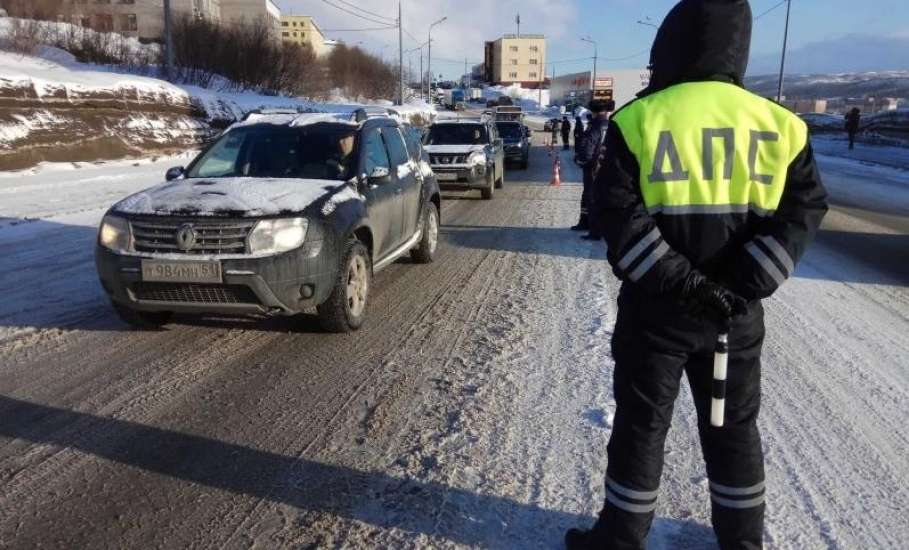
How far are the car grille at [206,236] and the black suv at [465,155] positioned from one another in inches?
377

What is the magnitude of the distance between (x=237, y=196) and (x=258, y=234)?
485 mm

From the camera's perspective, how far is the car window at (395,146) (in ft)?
23.2

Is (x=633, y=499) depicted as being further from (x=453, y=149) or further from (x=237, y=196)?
(x=453, y=149)

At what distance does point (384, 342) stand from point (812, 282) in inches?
189

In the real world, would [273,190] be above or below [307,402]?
above

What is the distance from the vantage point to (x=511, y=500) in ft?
10.0

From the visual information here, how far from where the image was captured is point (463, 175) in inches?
552

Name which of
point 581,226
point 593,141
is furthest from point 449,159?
point 593,141

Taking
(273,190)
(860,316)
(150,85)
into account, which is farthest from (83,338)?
(150,85)

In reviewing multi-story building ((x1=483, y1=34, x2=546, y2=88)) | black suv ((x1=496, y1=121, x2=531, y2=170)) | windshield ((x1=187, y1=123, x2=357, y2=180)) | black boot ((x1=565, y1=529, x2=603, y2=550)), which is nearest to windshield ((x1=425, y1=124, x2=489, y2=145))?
black suv ((x1=496, y1=121, x2=531, y2=170))

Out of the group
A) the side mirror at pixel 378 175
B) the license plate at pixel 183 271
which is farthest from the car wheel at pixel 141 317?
the side mirror at pixel 378 175

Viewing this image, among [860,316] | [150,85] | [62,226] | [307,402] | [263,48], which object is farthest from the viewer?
[263,48]

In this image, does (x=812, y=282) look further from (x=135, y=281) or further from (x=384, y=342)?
(x=135, y=281)

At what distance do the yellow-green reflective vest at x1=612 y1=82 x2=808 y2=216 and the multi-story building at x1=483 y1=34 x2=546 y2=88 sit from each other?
147m
